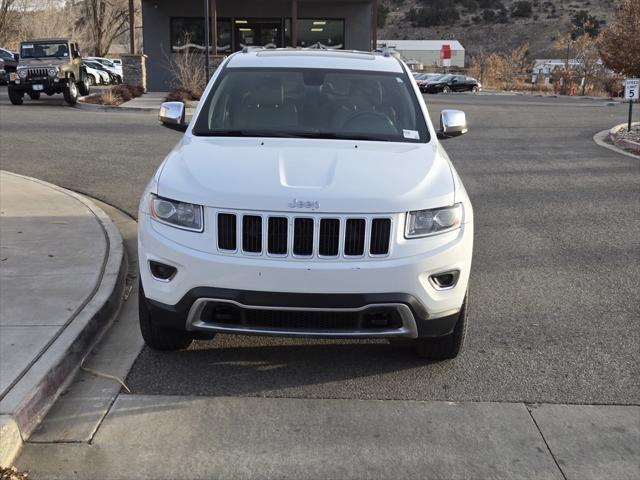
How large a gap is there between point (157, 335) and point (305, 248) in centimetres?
121

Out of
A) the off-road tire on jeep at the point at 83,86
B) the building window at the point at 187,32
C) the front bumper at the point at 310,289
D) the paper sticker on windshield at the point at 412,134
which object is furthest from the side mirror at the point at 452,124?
the building window at the point at 187,32

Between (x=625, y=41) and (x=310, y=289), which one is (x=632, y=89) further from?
(x=310, y=289)

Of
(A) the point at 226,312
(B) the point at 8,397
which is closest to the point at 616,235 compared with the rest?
(A) the point at 226,312

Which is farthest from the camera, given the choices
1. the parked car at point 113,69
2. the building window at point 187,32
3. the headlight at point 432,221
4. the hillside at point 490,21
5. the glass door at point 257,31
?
the hillside at point 490,21

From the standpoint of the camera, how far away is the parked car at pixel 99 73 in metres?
37.0

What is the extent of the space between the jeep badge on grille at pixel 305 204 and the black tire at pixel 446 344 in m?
1.12

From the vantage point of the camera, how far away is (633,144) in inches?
559

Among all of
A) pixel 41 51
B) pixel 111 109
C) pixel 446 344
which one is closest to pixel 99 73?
pixel 41 51

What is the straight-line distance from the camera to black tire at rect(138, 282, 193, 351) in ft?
14.1

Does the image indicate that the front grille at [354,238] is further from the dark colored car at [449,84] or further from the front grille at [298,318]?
the dark colored car at [449,84]

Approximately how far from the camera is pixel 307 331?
3.93 m

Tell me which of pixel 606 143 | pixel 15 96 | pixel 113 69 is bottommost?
pixel 113 69

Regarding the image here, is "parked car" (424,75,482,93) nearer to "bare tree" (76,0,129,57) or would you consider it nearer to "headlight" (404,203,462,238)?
"bare tree" (76,0,129,57)

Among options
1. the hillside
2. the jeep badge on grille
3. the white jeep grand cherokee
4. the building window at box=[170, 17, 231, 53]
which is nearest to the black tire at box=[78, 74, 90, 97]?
the building window at box=[170, 17, 231, 53]
